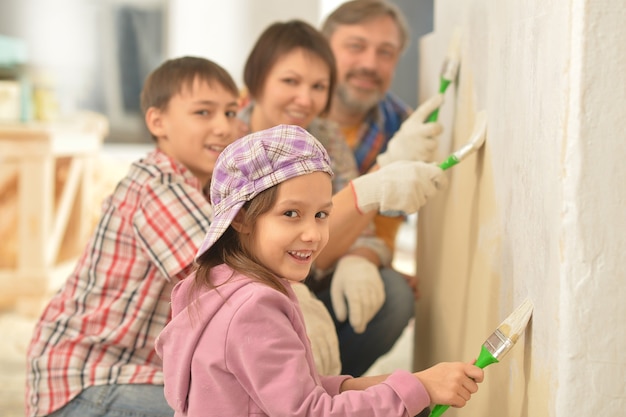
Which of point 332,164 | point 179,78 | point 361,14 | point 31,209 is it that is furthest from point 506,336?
point 31,209

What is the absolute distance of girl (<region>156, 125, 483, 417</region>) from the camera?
871 millimetres

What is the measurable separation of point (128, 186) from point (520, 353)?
0.74 m

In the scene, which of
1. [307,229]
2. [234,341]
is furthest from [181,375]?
[307,229]

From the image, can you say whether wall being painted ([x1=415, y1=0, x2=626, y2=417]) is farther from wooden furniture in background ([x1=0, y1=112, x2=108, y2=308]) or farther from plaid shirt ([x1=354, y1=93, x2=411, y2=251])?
wooden furniture in background ([x1=0, y1=112, x2=108, y2=308])

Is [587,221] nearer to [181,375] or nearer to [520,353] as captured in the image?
[520,353]

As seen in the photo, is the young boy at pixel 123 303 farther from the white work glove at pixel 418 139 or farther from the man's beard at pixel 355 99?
the man's beard at pixel 355 99

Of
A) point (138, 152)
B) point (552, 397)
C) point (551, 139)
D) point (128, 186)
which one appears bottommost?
point (138, 152)

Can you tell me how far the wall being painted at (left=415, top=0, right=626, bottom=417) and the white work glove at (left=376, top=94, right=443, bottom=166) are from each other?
0.16 metres

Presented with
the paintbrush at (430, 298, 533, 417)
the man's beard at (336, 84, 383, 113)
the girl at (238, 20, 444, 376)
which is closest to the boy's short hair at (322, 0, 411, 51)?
the man's beard at (336, 84, 383, 113)

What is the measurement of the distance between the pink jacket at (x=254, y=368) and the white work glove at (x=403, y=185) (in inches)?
15.4

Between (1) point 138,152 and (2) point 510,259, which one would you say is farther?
(1) point 138,152

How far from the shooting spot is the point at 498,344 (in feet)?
3.03

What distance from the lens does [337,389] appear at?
3.50 ft

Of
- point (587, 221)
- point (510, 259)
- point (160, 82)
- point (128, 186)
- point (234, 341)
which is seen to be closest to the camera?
point (587, 221)
